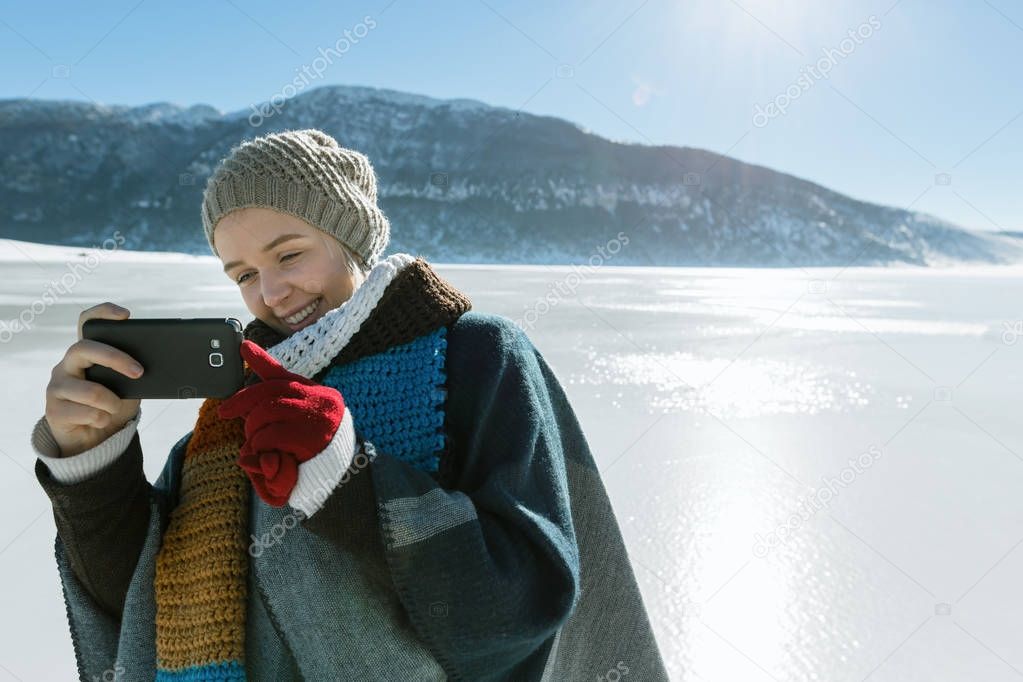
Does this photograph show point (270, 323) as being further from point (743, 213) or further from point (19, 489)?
point (743, 213)

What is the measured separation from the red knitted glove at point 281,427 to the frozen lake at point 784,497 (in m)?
1.63

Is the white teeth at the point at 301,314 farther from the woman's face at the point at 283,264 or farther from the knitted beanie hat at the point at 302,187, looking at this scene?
the knitted beanie hat at the point at 302,187

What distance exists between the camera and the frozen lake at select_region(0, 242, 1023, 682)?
6.95 feet

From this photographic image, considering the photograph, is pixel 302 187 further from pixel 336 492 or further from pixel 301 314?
pixel 336 492

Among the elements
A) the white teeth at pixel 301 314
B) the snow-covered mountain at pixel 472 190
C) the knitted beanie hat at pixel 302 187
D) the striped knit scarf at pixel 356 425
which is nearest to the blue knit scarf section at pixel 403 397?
the striped knit scarf at pixel 356 425

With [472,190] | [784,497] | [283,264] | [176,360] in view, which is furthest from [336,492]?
[472,190]

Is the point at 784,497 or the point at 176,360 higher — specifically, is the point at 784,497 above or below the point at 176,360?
below

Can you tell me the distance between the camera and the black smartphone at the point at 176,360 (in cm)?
84

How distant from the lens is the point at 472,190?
64250 millimetres

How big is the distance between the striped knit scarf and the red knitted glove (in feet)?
0.54

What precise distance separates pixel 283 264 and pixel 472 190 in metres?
64.7

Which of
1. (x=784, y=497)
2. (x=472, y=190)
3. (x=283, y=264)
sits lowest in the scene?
(x=472, y=190)

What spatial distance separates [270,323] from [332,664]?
1.54ft

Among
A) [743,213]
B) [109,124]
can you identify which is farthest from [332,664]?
[109,124]
